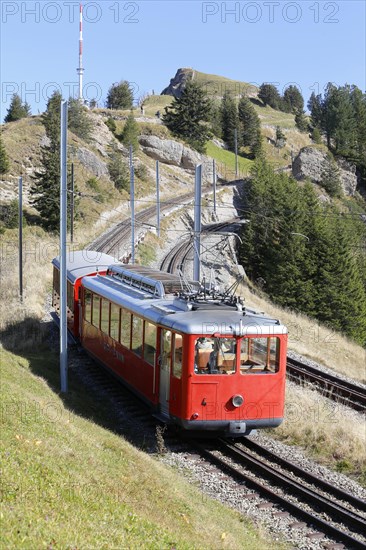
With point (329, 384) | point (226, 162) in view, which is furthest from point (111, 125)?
point (329, 384)

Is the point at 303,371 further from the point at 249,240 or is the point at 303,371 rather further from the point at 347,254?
the point at 249,240

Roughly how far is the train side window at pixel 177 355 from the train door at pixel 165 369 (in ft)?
0.69

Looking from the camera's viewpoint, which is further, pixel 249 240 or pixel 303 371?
pixel 249 240

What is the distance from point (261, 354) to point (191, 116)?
269ft

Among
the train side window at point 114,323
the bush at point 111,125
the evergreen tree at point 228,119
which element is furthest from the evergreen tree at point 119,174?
the train side window at point 114,323

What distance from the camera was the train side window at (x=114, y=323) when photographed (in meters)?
15.8

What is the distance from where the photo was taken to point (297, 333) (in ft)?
103

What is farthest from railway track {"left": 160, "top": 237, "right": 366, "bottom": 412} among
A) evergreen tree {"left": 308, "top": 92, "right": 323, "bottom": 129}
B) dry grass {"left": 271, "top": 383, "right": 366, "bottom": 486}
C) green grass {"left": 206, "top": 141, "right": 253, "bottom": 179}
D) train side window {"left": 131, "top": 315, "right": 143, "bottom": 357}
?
evergreen tree {"left": 308, "top": 92, "right": 323, "bottom": 129}

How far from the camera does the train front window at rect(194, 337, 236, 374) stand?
12.1m

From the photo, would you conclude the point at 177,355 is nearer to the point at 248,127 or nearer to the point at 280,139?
the point at 248,127

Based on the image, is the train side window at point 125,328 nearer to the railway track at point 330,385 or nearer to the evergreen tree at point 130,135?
the railway track at point 330,385

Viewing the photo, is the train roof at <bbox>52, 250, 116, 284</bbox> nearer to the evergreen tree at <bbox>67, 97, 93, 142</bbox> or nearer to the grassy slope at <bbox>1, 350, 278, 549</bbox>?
the grassy slope at <bbox>1, 350, 278, 549</bbox>

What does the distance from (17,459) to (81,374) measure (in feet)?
35.4

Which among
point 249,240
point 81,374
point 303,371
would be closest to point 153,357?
point 81,374
